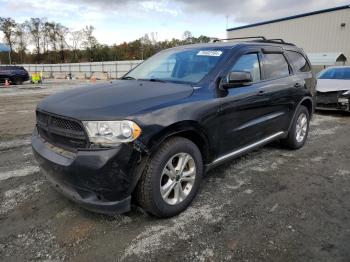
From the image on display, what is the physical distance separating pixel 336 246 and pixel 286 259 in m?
0.52

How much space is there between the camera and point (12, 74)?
25.0 m

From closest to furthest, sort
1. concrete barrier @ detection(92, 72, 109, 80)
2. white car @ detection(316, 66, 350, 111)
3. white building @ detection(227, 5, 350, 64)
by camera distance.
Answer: white car @ detection(316, 66, 350, 111) < white building @ detection(227, 5, 350, 64) < concrete barrier @ detection(92, 72, 109, 80)

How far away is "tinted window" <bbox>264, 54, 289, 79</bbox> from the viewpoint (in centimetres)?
455

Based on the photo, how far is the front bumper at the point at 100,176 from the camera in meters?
2.65

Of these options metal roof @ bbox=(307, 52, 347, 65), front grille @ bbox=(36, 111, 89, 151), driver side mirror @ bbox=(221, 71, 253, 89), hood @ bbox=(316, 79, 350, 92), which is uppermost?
metal roof @ bbox=(307, 52, 347, 65)

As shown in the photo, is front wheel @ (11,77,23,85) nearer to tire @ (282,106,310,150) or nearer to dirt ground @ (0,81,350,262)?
dirt ground @ (0,81,350,262)

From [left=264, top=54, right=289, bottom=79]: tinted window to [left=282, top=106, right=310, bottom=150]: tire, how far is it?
81 centimetres

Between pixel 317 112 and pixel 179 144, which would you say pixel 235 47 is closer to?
pixel 179 144

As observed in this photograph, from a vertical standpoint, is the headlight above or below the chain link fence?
below

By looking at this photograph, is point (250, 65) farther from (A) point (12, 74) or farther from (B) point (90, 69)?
(B) point (90, 69)

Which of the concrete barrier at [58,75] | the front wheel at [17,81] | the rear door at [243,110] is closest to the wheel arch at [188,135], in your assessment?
the rear door at [243,110]

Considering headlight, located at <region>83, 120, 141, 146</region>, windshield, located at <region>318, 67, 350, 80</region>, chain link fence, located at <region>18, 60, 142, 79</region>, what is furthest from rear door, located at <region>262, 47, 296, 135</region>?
chain link fence, located at <region>18, 60, 142, 79</region>

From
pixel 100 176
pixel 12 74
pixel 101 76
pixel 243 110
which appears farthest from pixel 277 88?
pixel 101 76

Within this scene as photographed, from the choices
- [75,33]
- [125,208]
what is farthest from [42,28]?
[125,208]
